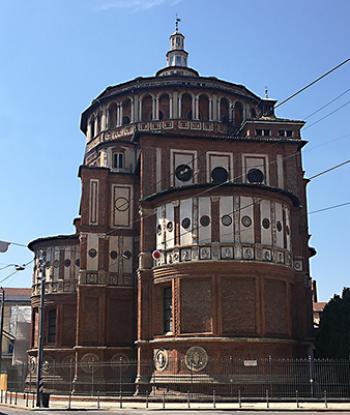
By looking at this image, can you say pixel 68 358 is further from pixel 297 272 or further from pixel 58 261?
pixel 297 272

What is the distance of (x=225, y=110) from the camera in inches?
2094

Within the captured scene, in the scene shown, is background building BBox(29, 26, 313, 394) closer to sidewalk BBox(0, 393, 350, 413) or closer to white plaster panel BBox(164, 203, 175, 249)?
white plaster panel BBox(164, 203, 175, 249)

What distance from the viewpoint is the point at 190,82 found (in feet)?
173

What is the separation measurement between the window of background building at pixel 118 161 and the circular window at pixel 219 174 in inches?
372

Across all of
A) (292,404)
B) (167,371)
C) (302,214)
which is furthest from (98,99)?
(292,404)

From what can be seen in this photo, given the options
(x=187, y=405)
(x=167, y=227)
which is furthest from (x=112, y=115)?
(x=187, y=405)

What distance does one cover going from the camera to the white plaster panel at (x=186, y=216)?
3772 cm

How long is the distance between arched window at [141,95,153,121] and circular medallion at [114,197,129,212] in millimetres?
8516

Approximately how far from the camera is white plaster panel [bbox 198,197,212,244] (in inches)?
1473

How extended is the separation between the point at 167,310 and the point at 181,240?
4.36 metres

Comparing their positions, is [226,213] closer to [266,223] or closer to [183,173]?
[266,223]

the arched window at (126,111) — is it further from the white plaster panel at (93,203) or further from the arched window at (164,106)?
the white plaster panel at (93,203)

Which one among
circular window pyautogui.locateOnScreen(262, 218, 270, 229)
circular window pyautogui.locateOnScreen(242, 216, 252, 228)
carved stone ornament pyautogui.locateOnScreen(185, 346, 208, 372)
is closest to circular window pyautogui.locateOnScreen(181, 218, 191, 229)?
circular window pyautogui.locateOnScreen(242, 216, 252, 228)

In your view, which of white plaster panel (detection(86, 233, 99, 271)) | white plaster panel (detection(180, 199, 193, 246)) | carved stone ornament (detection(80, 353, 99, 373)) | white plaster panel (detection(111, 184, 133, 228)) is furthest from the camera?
white plaster panel (detection(111, 184, 133, 228))
